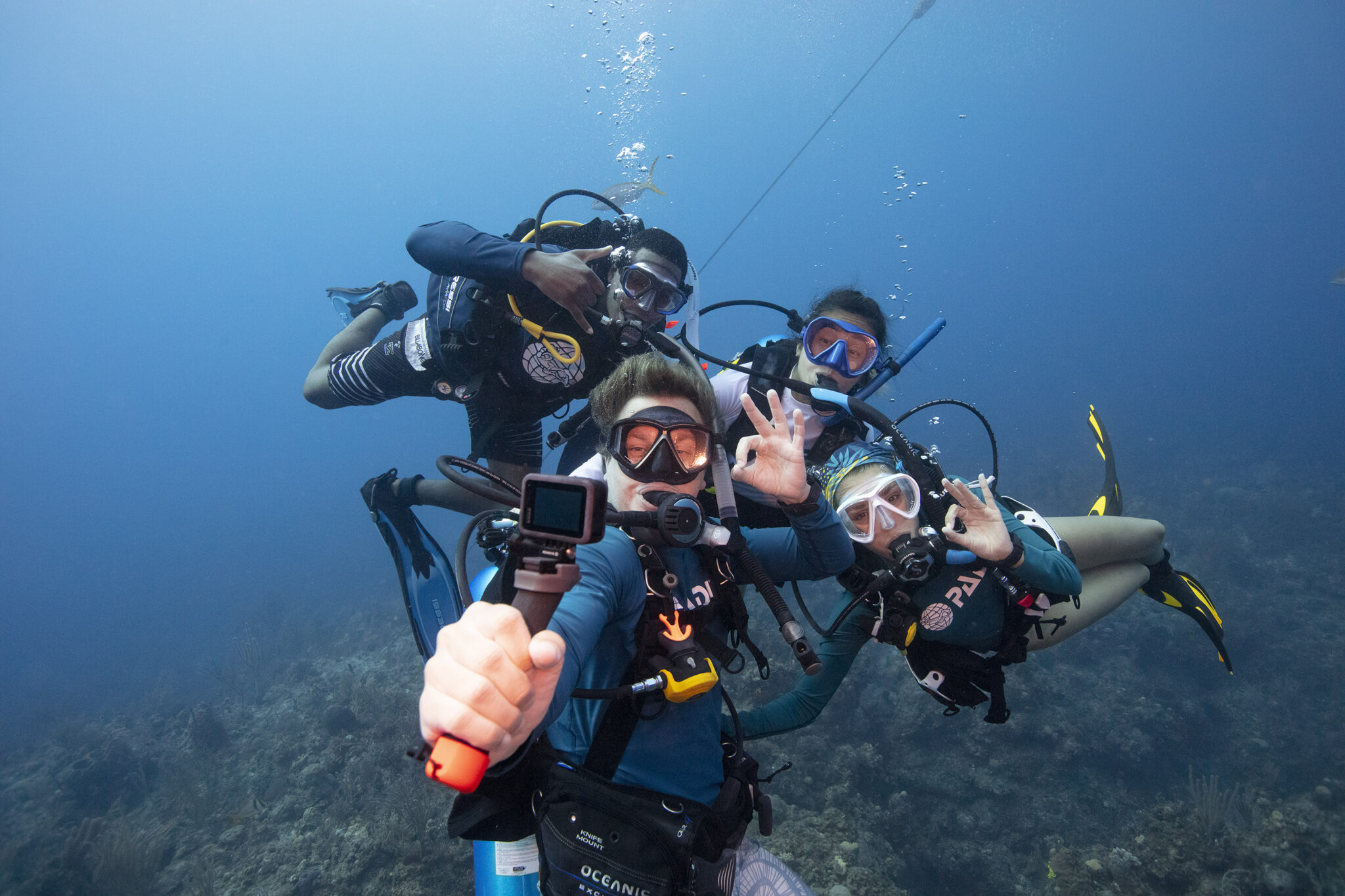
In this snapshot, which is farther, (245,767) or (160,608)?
(160,608)

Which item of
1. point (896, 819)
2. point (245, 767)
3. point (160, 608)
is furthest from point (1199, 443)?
point (160, 608)

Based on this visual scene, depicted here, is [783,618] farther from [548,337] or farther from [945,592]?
[548,337]

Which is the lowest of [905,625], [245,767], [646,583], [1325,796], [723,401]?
[1325,796]

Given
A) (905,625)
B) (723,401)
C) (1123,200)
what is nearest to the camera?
(905,625)

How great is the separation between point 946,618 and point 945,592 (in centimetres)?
15

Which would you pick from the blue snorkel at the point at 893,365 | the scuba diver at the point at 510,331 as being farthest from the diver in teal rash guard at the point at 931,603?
the scuba diver at the point at 510,331

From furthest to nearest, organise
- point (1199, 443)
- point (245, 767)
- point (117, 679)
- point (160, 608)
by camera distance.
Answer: point (160, 608) < point (1199, 443) < point (117, 679) < point (245, 767)

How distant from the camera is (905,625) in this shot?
3.01 m

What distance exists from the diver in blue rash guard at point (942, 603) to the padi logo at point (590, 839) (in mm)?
1466

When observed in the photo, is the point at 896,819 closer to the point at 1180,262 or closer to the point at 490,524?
the point at 490,524

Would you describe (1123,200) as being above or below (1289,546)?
above

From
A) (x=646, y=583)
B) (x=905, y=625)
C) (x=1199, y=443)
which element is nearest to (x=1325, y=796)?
(x=905, y=625)

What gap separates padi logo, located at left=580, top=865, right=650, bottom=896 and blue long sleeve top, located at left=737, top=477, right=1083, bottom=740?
1.43 metres

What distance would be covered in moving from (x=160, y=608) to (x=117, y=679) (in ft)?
57.6
